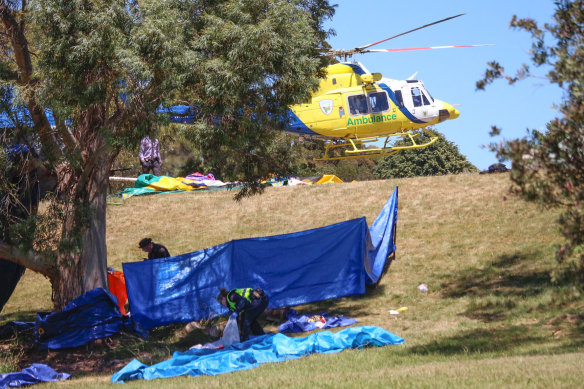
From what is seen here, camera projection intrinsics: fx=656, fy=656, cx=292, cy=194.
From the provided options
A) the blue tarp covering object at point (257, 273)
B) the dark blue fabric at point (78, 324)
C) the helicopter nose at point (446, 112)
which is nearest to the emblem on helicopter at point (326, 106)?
the helicopter nose at point (446, 112)

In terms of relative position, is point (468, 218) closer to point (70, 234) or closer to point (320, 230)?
point (320, 230)

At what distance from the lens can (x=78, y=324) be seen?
12.4 metres

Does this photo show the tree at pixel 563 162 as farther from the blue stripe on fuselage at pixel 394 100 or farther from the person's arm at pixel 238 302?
the blue stripe on fuselage at pixel 394 100

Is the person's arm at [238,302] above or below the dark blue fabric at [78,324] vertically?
above

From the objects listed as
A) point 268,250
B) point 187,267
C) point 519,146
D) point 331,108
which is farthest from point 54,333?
point 331,108

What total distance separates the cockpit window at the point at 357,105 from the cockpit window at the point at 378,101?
243 mm

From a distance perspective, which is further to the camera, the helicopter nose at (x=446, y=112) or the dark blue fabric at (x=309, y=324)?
the helicopter nose at (x=446, y=112)

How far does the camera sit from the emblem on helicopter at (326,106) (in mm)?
24609

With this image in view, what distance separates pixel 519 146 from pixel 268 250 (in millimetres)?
9533

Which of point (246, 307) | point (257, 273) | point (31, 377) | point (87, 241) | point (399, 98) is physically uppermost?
point (399, 98)

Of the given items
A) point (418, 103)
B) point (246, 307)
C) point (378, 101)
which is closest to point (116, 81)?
point (246, 307)

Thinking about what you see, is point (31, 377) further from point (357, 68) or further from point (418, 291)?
point (357, 68)

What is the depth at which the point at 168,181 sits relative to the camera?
24.2 meters

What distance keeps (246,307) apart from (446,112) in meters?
16.2
